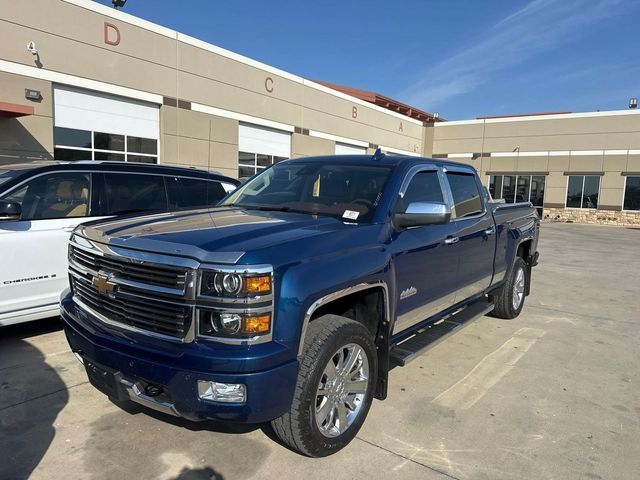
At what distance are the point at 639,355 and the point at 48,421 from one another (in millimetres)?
5729

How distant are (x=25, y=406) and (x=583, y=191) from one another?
106 ft

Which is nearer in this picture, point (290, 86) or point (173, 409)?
point (173, 409)

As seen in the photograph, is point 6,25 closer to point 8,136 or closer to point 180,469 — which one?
point 8,136

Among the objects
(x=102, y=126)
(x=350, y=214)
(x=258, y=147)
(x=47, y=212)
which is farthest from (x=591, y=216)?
(x=47, y=212)

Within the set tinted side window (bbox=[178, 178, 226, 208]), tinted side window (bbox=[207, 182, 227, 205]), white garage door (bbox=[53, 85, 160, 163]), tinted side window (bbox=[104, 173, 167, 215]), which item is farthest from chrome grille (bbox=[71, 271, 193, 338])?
white garage door (bbox=[53, 85, 160, 163])

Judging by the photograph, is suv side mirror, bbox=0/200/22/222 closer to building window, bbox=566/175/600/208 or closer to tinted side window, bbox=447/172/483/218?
tinted side window, bbox=447/172/483/218

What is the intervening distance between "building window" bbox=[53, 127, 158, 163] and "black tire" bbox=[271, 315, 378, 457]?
35.7 feet

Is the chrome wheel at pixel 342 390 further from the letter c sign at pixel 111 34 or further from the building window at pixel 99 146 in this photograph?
the letter c sign at pixel 111 34

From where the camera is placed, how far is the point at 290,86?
67.2ft

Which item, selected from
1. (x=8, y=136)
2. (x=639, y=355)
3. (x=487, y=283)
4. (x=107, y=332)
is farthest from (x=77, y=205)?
(x=8, y=136)

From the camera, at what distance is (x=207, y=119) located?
55.6 feet

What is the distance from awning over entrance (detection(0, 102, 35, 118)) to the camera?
10781mm

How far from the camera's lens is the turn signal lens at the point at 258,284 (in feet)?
8.00

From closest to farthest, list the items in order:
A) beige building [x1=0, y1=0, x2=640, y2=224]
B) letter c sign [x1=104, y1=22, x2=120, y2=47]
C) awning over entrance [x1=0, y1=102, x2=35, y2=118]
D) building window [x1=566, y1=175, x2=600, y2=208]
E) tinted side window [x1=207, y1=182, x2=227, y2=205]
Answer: tinted side window [x1=207, y1=182, x2=227, y2=205] → awning over entrance [x1=0, y1=102, x2=35, y2=118] → beige building [x1=0, y1=0, x2=640, y2=224] → letter c sign [x1=104, y1=22, x2=120, y2=47] → building window [x1=566, y1=175, x2=600, y2=208]
